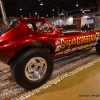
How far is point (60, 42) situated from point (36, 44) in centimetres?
53

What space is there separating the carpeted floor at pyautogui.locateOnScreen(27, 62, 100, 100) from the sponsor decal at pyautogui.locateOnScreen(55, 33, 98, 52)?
643 millimetres

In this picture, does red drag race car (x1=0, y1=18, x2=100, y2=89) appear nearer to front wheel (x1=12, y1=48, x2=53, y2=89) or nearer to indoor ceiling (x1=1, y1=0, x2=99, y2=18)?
front wheel (x1=12, y1=48, x2=53, y2=89)

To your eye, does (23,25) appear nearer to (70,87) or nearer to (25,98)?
(25,98)

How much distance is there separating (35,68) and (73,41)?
1062 millimetres

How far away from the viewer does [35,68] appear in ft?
6.41

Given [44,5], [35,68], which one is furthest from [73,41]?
[44,5]

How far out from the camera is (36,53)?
1.76 metres

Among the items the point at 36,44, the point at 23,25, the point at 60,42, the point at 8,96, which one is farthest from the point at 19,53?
the point at 60,42

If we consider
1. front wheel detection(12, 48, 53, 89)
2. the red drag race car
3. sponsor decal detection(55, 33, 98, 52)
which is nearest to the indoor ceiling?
sponsor decal detection(55, 33, 98, 52)

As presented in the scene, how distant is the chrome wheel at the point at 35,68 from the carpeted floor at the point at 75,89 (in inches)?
11.6

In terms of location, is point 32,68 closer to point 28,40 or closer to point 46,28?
point 28,40

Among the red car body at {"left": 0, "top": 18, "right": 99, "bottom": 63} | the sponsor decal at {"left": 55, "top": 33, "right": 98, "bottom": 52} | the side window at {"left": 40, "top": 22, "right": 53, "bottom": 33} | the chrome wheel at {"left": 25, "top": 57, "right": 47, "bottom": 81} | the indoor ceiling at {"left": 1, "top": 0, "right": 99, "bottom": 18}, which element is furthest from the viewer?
the indoor ceiling at {"left": 1, "top": 0, "right": 99, "bottom": 18}

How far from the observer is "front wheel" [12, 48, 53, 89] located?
64.1 inches

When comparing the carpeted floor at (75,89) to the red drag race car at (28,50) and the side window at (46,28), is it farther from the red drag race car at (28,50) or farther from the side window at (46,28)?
the side window at (46,28)
